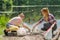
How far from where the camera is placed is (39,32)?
2189 mm

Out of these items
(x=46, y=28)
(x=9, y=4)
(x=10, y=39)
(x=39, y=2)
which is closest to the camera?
(x=10, y=39)

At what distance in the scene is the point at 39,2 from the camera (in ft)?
12.8

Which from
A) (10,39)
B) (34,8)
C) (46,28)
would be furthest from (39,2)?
(10,39)

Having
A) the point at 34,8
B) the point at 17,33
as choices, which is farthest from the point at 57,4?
the point at 17,33

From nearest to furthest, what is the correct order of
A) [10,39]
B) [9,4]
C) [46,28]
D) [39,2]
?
[10,39] → [46,28] → [39,2] → [9,4]

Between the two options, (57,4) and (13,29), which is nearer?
(13,29)

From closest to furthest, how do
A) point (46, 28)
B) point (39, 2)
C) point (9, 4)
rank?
point (46, 28), point (39, 2), point (9, 4)

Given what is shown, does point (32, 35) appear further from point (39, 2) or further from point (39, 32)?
point (39, 2)

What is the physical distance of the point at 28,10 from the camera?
4027mm

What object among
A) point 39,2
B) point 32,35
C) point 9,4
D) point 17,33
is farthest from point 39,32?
point 9,4

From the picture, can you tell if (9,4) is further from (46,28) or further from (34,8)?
(46,28)

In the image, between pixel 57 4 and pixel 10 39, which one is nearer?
pixel 10 39

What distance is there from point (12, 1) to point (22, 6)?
0.24m

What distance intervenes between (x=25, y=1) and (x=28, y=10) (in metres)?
0.21
